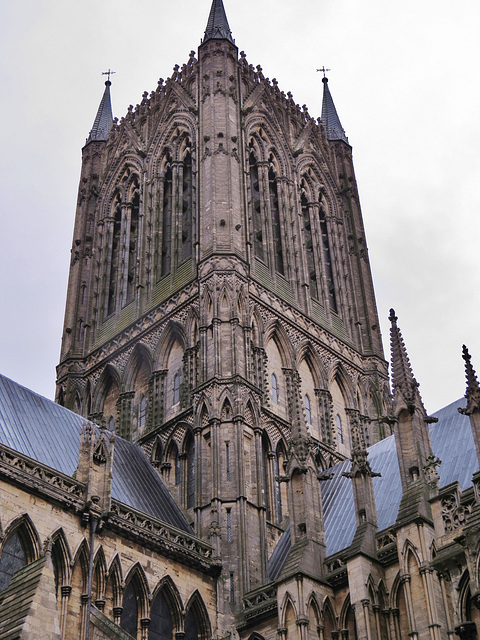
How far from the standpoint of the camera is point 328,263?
46.0 meters

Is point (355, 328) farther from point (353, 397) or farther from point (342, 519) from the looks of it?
point (342, 519)

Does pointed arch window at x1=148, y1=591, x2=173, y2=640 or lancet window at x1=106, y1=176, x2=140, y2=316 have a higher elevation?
lancet window at x1=106, y1=176, x2=140, y2=316

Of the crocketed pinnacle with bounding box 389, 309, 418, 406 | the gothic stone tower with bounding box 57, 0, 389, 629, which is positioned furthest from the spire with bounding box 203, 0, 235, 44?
the crocketed pinnacle with bounding box 389, 309, 418, 406

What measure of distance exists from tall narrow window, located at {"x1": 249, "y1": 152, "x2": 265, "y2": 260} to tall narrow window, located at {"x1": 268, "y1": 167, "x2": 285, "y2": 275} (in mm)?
772

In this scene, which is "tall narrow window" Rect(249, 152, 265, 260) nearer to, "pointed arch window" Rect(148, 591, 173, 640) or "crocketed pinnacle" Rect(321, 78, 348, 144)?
"crocketed pinnacle" Rect(321, 78, 348, 144)

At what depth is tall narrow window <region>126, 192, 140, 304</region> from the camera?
4328 centimetres

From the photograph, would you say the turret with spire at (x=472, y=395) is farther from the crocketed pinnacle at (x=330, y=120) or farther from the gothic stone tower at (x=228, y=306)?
the crocketed pinnacle at (x=330, y=120)

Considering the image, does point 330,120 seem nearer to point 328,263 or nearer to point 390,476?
point 328,263

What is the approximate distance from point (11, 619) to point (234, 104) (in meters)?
30.7

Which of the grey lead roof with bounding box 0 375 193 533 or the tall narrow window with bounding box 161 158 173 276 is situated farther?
the tall narrow window with bounding box 161 158 173 276

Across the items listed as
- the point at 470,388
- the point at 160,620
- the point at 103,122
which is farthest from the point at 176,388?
the point at 103,122

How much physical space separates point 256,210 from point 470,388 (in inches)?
797

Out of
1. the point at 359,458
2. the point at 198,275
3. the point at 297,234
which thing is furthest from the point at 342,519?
the point at 297,234

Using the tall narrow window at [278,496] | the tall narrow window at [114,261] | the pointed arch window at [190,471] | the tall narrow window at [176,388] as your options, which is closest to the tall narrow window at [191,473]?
the pointed arch window at [190,471]
